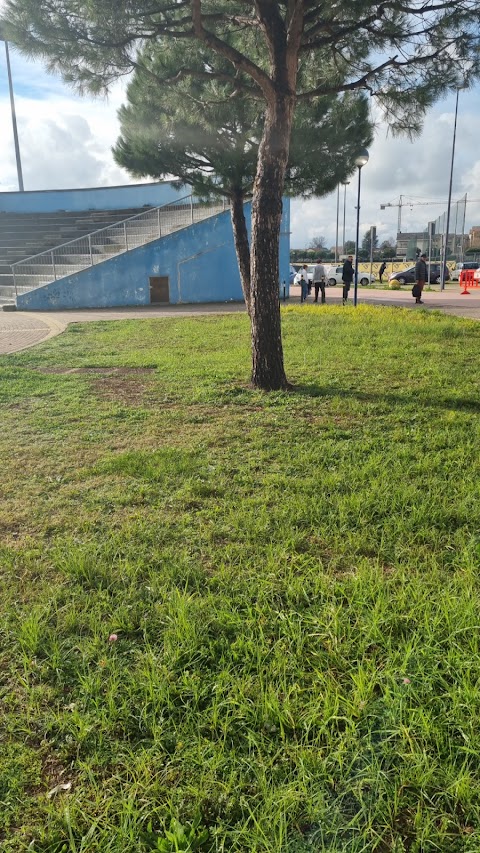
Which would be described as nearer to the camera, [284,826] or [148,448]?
[284,826]

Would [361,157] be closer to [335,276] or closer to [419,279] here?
[419,279]

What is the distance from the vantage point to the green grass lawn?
1523 millimetres

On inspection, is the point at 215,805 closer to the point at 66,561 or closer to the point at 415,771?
the point at 415,771

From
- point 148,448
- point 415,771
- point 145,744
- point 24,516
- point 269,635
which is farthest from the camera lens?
point 148,448

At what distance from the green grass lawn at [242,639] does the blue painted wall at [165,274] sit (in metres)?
18.1

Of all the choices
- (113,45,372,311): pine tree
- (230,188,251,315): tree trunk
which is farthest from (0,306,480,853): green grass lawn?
(230,188,251,315): tree trunk

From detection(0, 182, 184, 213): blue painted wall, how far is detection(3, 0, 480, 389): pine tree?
2235 cm

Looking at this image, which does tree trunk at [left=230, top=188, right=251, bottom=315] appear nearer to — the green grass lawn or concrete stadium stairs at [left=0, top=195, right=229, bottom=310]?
the green grass lawn

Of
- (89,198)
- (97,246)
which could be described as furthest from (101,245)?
(89,198)

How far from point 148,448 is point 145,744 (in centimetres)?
295

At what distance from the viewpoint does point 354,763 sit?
164 centimetres

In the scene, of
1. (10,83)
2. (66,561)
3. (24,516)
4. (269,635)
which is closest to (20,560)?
(66,561)

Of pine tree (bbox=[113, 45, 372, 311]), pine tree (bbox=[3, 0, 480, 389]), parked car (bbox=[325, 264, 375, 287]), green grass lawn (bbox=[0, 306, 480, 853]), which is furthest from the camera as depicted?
parked car (bbox=[325, 264, 375, 287])

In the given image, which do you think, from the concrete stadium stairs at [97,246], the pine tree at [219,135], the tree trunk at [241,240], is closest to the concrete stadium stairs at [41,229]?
the concrete stadium stairs at [97,246]
